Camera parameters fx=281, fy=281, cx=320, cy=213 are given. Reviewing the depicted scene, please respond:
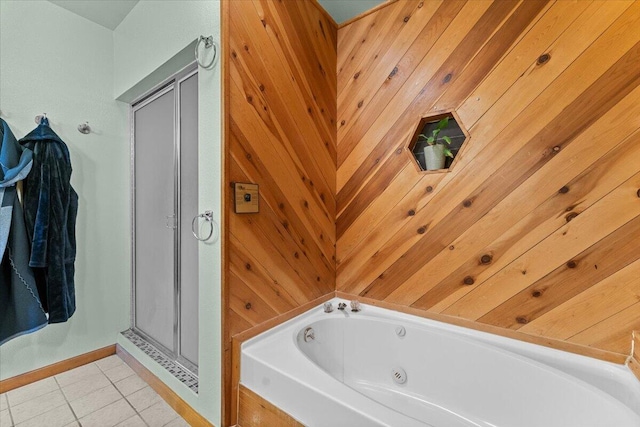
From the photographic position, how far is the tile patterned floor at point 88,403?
5.15 feet

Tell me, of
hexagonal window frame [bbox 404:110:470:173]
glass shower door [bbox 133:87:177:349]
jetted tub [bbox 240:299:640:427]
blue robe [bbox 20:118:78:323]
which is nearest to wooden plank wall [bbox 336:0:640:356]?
hexagonal window frame [bbox 404:110:470:173]

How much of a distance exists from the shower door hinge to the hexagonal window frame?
1589 millimetres

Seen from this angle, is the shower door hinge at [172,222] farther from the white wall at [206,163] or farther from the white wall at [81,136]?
the white wall at [81,136]

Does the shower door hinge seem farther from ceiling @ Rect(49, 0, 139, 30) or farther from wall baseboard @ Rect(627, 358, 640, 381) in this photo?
wall baseboard @ Rect(627, 358, 640, 381)

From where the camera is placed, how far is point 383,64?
6.12ft

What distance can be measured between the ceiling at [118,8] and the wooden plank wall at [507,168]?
9 centimetres

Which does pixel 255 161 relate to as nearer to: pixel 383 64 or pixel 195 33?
pixel 195 33

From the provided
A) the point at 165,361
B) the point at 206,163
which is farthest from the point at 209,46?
the point at 165,361

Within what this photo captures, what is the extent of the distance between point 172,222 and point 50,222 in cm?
65

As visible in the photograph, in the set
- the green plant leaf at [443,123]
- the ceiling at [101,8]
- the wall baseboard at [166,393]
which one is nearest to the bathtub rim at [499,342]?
the wall baseboard at [166,393]

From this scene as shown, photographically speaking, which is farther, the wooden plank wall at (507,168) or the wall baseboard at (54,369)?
the wall baseboard at (54,369)

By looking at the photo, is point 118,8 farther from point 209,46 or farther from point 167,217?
point 167,217

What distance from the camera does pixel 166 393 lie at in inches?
68.2

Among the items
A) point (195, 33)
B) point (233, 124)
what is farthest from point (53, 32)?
point (233, 124)
